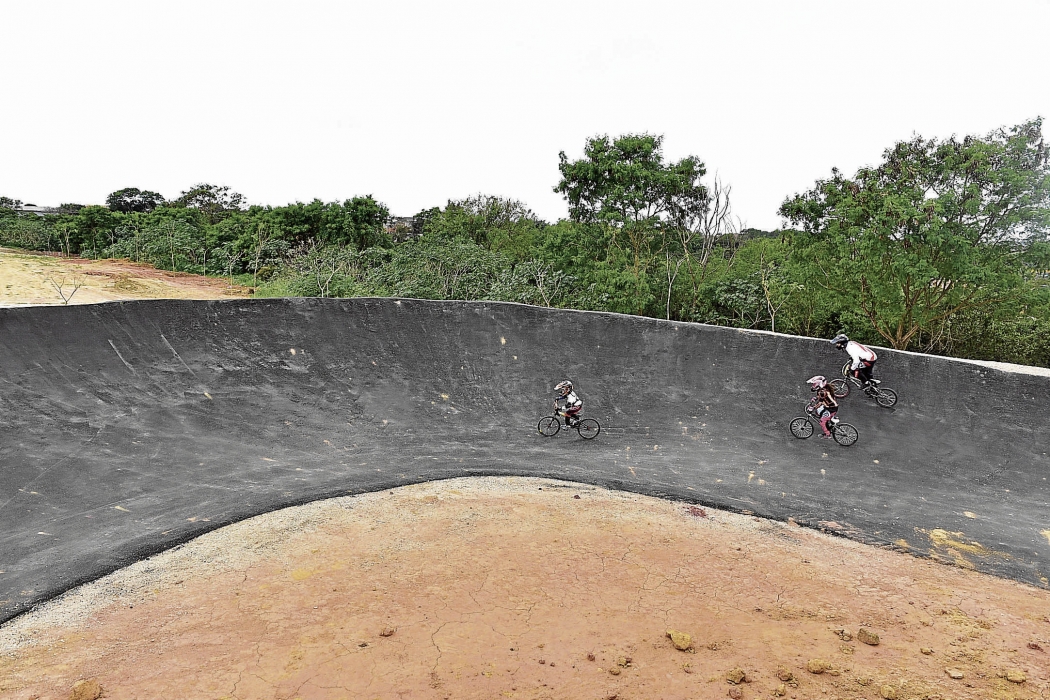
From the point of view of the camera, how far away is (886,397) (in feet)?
36.2

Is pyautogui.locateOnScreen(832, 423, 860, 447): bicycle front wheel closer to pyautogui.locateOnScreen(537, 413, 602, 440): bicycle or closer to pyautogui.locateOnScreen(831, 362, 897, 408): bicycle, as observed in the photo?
pyautogui.locateOnScreen(831, 362, 897, 408): bicycle

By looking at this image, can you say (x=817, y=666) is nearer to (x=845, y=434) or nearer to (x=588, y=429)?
(x=845, y=434)

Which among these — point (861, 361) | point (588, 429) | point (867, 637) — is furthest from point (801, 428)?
point (867, 637)

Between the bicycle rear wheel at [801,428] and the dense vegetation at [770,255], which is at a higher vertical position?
the dense vegetation at [770,255]

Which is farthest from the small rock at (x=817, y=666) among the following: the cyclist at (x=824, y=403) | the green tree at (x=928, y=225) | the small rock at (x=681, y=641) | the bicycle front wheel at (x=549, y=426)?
the green tree at (x=928, y=225)

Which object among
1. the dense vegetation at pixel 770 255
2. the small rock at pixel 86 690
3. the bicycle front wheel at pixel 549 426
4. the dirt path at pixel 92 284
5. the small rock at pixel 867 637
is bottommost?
the small rock at pixel 86 690

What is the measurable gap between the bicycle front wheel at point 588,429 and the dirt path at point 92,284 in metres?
10.8

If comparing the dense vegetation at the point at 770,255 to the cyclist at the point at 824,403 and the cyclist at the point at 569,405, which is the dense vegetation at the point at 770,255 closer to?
the cyclist at the point at 824,403

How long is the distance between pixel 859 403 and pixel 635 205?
10211 mm

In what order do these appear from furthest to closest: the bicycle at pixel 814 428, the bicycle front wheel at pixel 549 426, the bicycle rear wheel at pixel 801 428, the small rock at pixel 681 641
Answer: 1. the bicycle front wheel at pixel 549 426
2. the bicycle rear wheel at pixel 801 428
3. the bicycle at pixel 814 428
4. the small rock at pixel 681 641

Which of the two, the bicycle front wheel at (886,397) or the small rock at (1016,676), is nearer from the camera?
the small rock at (1016,676)

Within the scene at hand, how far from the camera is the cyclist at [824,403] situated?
1052 centimetres

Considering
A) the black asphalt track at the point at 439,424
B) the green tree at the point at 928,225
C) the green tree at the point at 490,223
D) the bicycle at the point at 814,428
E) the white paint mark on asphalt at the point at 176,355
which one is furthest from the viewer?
the green tree at the point at 490,223

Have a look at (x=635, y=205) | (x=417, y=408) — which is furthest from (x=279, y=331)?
(x=635, y=205)
